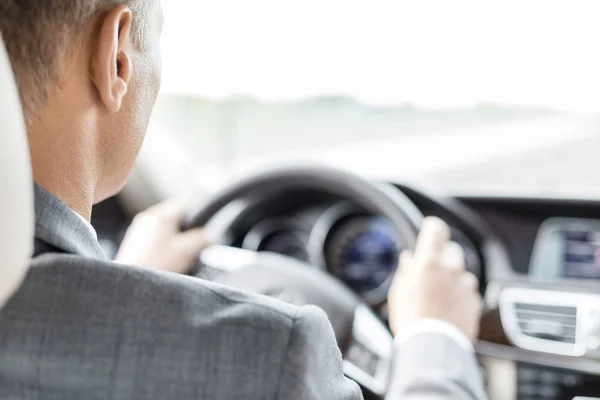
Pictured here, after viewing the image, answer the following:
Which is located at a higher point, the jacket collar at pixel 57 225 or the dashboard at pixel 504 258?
the jacket collar at pixel 57 225

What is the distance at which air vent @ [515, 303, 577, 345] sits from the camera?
166cm

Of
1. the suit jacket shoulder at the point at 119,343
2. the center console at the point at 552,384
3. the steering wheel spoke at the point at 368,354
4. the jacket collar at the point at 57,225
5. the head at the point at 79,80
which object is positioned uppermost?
the head at the point at 79,80

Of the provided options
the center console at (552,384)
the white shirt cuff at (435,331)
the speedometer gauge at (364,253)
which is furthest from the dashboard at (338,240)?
the white shirt cuff at (435,331)

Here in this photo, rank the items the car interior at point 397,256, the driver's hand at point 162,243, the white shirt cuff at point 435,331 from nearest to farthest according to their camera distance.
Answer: the white shirt cuff at point 435,331 < the car interior at point 397,256 < the driver's hand at point 162,243

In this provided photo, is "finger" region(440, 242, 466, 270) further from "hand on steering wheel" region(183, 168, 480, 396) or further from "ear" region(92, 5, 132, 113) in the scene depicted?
"ear" region(92, 5, 132, 113)

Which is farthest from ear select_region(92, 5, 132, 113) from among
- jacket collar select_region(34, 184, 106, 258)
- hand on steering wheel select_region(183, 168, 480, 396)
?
hand on steering wheel select_region(183, 168, 480, 396)

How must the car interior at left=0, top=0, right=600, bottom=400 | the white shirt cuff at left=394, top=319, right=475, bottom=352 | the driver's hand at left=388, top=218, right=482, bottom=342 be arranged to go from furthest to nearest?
1. the car interior at left=0, top=0, right=600, bottom=400
2. the driver's hand at left=388, top=218, right=482, bottom=342
3. the white shirt cuff at left=394, top=319, right=475, bottom=352

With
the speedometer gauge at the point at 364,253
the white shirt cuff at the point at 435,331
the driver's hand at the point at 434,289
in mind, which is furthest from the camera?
the speedometer gauge at the point at 364,253

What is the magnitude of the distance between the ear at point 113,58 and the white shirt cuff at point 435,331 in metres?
0.59

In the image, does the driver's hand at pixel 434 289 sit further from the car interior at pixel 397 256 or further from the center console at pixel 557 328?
the center console at pixel 557 328

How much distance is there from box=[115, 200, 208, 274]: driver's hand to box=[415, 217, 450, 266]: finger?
0.47 metres

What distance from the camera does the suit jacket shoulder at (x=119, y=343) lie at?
64cm

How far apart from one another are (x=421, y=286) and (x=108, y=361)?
75 centimetres

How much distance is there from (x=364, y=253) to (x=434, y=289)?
1.61 feet
